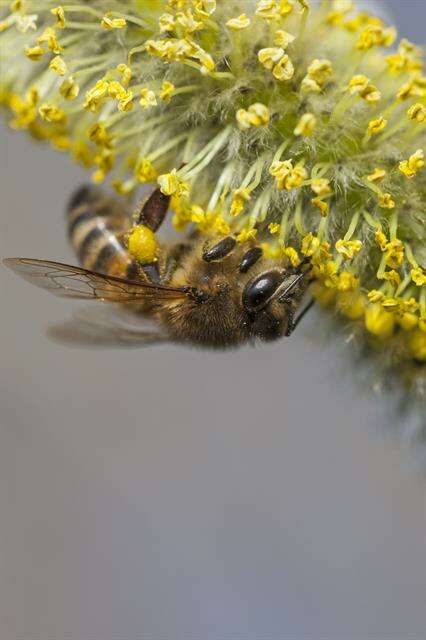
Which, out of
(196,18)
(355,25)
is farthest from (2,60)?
(355,25)

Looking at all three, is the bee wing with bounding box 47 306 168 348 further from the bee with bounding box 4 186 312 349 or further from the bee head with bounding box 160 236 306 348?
the bee head with bounding box 160 236 306 348

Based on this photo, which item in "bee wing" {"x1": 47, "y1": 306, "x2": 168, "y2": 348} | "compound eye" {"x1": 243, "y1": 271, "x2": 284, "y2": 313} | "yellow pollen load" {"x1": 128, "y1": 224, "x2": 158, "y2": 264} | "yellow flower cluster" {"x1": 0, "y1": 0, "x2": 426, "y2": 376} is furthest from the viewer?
"bee wing" {"x1": 47, "y1": 306, "x2": 168, "y2": 348}

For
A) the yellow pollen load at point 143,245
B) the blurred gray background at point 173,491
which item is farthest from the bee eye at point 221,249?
the blurred gray background at point 173,491

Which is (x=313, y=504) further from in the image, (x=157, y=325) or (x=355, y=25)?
(x=355, y=25)

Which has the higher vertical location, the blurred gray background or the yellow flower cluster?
the yellow flower cluster

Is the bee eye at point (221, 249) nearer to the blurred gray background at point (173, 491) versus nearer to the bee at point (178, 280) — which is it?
the bee at point (178, 280)

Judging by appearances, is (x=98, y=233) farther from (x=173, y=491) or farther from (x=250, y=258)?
(x=173, y=491)

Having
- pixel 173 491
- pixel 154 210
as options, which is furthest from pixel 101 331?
pixel 173 491

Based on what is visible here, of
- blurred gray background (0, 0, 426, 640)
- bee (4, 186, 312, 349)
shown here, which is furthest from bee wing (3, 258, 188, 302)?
blurred gray background (0, 0, 426, 640)

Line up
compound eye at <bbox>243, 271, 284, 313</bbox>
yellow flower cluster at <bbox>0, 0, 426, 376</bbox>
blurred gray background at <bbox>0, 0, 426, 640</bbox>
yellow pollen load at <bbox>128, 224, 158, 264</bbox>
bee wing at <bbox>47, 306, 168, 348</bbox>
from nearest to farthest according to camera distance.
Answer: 1. yellow flower cluster at <bbox>0, 0, 426, 376</bbox>
2. compound eye at <bbox>243, 271, 284, 313</bbox>
3. yellow pollen load at <bbox>128, 224, 158, 264</bbox>
4. bee wing at <bbox>47, 306, 168, 348</bbox>
5. blurred gray background at <bbox>0, 0, 426, 640</bbox>
